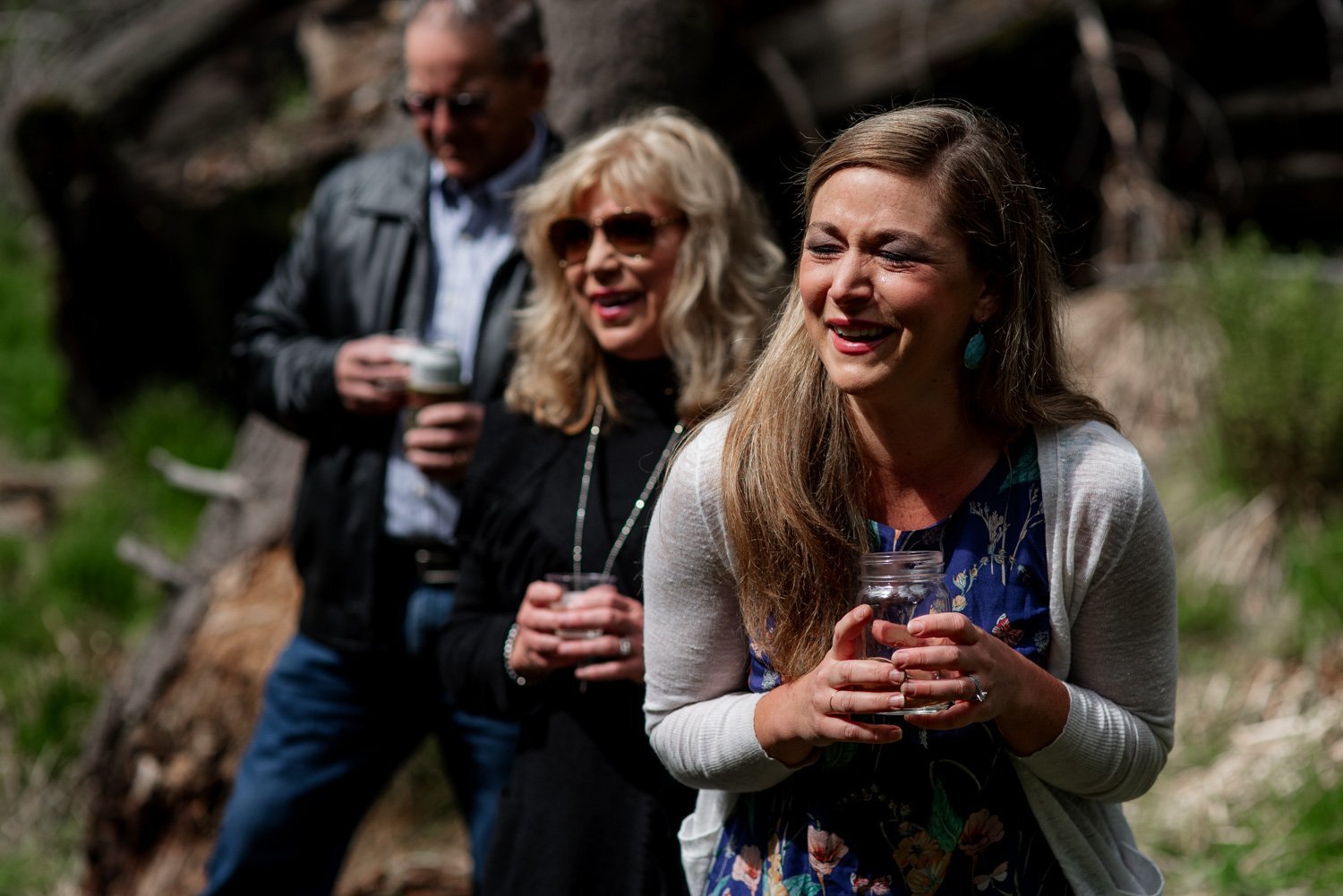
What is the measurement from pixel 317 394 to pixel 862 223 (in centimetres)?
145

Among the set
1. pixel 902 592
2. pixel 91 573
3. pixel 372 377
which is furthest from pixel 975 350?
pixel 91 573

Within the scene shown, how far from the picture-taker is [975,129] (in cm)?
178

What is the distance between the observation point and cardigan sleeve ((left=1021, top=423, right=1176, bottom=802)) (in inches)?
67.6

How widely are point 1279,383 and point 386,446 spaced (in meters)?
3.02

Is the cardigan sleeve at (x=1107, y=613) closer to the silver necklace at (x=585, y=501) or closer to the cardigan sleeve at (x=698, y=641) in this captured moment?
the cardigan sleeve at (x=698, y=641)

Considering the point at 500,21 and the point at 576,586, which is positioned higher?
the point at 500,21

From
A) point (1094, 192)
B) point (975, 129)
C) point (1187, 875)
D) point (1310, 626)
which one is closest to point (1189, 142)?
point (1094, 192)

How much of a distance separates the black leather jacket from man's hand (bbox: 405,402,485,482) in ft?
0.70

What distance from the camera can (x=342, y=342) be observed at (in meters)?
2.86

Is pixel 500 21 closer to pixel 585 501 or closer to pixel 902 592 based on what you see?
pixel 585 501

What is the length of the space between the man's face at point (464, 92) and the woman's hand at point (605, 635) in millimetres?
1127

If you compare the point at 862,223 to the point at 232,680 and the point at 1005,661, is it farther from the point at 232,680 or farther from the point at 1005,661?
the point at 232,680

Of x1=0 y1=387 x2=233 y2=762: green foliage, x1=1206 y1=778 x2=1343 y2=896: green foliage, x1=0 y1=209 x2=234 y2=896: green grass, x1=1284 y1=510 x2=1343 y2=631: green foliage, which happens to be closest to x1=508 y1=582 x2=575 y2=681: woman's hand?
x1=1206 y1=778 x2=1343 y2=896: green foliage

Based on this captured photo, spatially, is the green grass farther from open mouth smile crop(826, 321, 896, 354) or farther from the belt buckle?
open mouth smile crop(826, 321, 896, 354)
